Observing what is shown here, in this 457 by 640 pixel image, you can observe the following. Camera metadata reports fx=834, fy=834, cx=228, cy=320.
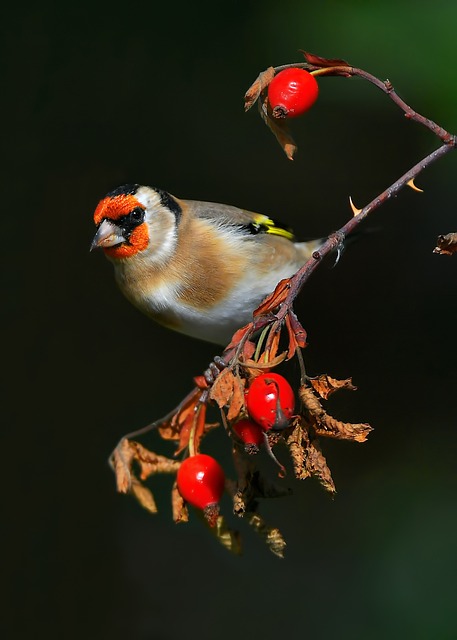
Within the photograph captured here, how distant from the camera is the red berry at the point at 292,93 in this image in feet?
3.84

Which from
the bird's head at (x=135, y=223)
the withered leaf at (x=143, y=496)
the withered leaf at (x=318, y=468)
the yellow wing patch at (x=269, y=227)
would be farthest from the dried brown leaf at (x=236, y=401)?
the yellow wing patch at (x=269, y=227)

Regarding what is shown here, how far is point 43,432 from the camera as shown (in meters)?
3.54

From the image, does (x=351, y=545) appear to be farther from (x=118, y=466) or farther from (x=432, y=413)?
(x=118, y=466)

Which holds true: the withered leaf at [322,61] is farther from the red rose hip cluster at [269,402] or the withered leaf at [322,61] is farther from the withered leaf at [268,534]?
the withered leaf at [268,534]

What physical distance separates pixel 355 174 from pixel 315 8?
1687 mm

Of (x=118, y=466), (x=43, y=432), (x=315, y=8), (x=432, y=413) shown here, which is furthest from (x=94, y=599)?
(x=315, y=8)

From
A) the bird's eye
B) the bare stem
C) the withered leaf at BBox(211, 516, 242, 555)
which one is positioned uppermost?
the bird's eye

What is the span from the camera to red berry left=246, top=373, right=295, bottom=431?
105 cm

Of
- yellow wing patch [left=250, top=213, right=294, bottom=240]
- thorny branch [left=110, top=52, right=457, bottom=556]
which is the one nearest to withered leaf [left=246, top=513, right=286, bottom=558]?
thorny branch [left=110, top=52, right=457, bottom=556]

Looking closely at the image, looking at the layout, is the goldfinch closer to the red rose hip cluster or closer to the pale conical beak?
the pale conical beak

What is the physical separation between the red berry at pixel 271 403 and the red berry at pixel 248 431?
4 cm

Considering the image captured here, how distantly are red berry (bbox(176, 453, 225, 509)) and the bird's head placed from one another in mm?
628

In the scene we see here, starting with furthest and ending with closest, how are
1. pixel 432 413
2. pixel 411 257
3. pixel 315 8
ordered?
pixel 411 257 → pixel 432 413 → pixel 315 8

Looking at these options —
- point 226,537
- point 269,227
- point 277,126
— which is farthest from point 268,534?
point 269,227
